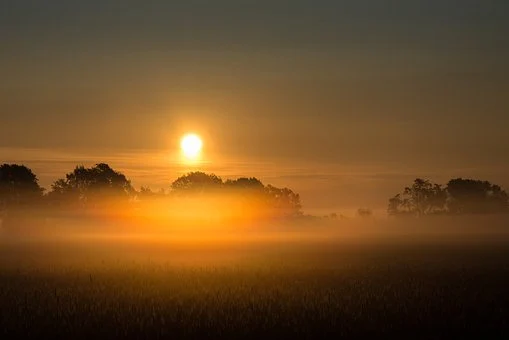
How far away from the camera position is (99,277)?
33312mm

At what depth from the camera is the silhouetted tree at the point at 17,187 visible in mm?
105312

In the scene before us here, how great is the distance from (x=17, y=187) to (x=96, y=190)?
16.9 m

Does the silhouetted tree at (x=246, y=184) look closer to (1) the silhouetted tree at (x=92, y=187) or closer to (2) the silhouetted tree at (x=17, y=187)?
(1) the silhouetted tree at (x=92, y=187)

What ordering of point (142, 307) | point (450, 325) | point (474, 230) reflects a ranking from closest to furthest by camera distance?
point (450, 325)
point (142, 307)
point (474, 230)

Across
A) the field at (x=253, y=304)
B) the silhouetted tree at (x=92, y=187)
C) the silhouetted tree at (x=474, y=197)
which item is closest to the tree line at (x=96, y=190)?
the silhouetted tree at (x=92, y=187)

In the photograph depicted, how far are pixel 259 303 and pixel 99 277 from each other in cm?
1348

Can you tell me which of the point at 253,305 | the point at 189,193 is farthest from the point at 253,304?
the point at 189,193

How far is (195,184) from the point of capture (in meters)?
158

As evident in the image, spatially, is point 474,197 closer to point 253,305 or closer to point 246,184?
point 246,184

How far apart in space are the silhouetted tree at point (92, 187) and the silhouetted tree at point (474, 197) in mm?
80227

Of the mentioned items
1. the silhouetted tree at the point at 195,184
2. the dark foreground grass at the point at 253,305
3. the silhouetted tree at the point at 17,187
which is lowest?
the dark foreground grass at the point at 253,305

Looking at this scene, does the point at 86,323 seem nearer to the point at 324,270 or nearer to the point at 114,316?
the point at 114,316

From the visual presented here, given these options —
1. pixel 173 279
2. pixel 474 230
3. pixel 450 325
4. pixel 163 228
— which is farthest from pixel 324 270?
pixel 474 230

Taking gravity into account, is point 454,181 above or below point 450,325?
above
